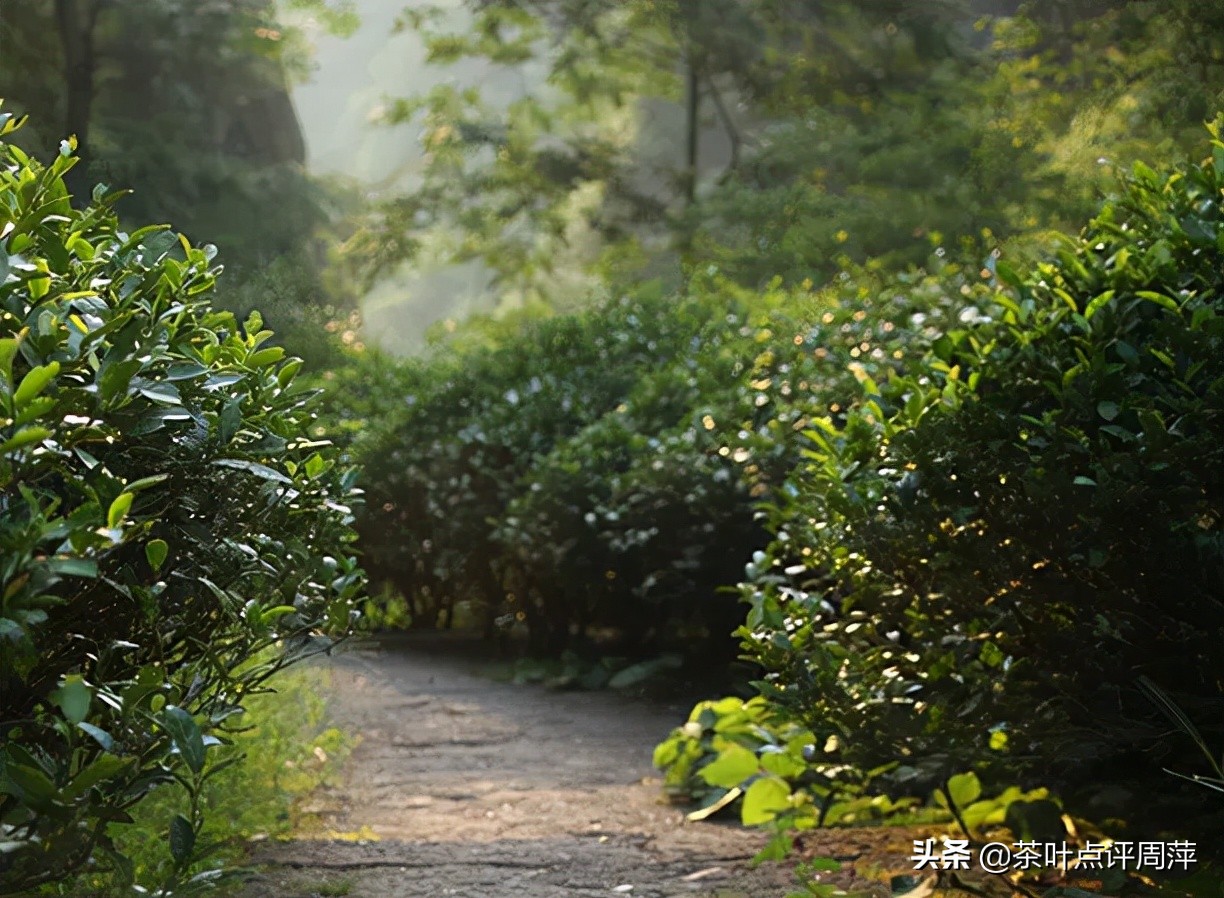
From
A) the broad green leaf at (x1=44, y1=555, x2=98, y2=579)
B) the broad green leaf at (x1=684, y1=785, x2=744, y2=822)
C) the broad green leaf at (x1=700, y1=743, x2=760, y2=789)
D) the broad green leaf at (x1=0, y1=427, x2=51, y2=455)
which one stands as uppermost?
the broad green leaf at (x1=0, y1=427, x2=51, y2=455)

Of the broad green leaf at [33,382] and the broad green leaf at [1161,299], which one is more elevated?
the broad green leaf at [1161,299]

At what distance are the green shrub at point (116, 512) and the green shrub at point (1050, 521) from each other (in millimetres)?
1217

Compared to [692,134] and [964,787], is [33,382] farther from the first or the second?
[692,134]

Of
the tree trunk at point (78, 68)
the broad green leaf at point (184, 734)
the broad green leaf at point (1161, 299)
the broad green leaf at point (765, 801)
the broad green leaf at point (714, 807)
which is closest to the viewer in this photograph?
the broad green leaf at point (184, 734)

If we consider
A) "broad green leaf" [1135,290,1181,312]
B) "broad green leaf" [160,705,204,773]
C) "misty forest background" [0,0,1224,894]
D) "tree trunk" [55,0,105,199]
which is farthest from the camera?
"tree trunk" [55,0,105,199]

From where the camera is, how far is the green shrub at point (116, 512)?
146 centimetres

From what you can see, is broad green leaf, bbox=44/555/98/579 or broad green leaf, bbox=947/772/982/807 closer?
broad green leaf, bbox=44/555/98/579

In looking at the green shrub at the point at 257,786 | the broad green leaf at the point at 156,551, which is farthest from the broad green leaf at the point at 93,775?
the green shrub at the point at 257,786

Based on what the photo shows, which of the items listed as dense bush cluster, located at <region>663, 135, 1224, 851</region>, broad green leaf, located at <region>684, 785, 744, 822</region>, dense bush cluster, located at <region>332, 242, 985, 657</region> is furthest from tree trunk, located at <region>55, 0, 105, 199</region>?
dense bush cluster, located at <region>663, 135, 1224, 851</region>

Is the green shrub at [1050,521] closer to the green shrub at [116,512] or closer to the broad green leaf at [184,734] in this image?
the green shrub at [116,512]

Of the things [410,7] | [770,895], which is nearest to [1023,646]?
[770,895]

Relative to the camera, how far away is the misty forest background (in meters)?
2.53

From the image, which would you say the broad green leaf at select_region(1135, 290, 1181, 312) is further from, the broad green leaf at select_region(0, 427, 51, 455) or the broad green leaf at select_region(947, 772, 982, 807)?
the broad green leaf at select_region(0, 427, 51, 455)

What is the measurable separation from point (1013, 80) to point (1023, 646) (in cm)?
703
